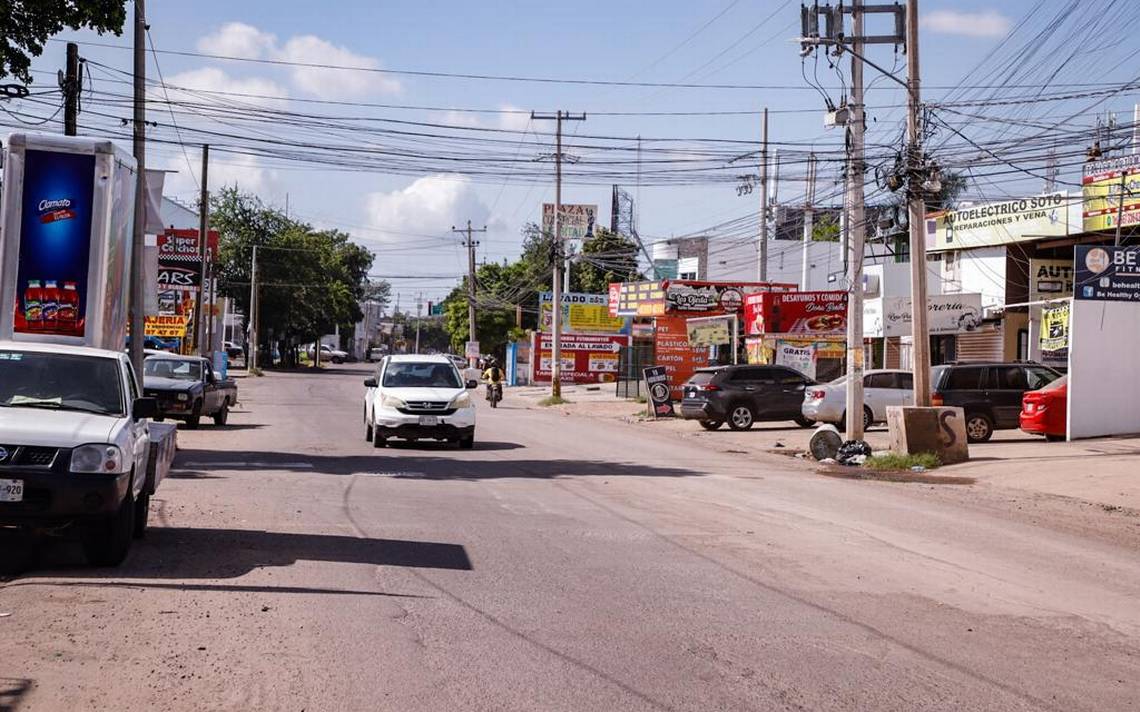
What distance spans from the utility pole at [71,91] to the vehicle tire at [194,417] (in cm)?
658

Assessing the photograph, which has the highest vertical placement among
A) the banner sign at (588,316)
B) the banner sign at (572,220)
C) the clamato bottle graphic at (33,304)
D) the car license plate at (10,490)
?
the banner sign at (572,220)

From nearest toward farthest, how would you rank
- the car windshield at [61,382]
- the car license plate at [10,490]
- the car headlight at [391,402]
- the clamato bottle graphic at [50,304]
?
1. the car license plate at [10,490]
2. the car windshield at [61,382]
3. the clamato bottle graphic at [50,304]
4. the car headlight at [391,402]

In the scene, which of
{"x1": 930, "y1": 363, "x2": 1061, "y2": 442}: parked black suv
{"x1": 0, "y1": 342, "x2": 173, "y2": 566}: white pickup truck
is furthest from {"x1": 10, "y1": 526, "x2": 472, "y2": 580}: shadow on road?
{"x1": 930, "y1": 363, "x2": 1061, "y2": 442}: parked black suv

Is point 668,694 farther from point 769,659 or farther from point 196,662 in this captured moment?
point 196,662

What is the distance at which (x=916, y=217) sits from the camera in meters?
22.9

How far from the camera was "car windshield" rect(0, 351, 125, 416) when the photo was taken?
10.1m

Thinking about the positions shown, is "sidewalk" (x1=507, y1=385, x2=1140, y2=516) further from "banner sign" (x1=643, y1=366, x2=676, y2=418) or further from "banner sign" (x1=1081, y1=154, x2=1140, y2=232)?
"banner sign" (x1=1081, y1=154, x2=1140, y2=232)

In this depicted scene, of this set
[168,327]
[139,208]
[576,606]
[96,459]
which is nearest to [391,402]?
[139,208]

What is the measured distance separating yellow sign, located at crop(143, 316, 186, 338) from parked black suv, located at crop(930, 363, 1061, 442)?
3773 centimetres

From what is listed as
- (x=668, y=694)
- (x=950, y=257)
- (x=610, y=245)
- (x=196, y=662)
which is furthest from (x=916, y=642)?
(x=610, y=245)

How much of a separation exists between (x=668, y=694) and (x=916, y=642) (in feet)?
7.21

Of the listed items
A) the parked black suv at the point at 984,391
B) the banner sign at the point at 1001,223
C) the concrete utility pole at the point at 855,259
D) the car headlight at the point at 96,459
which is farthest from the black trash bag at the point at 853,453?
the car headlight at the point at 96,459

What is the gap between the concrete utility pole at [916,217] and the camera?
22.4 meters

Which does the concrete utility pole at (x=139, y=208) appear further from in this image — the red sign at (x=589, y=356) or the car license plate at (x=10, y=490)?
the red sign at (x=589, y=356)
